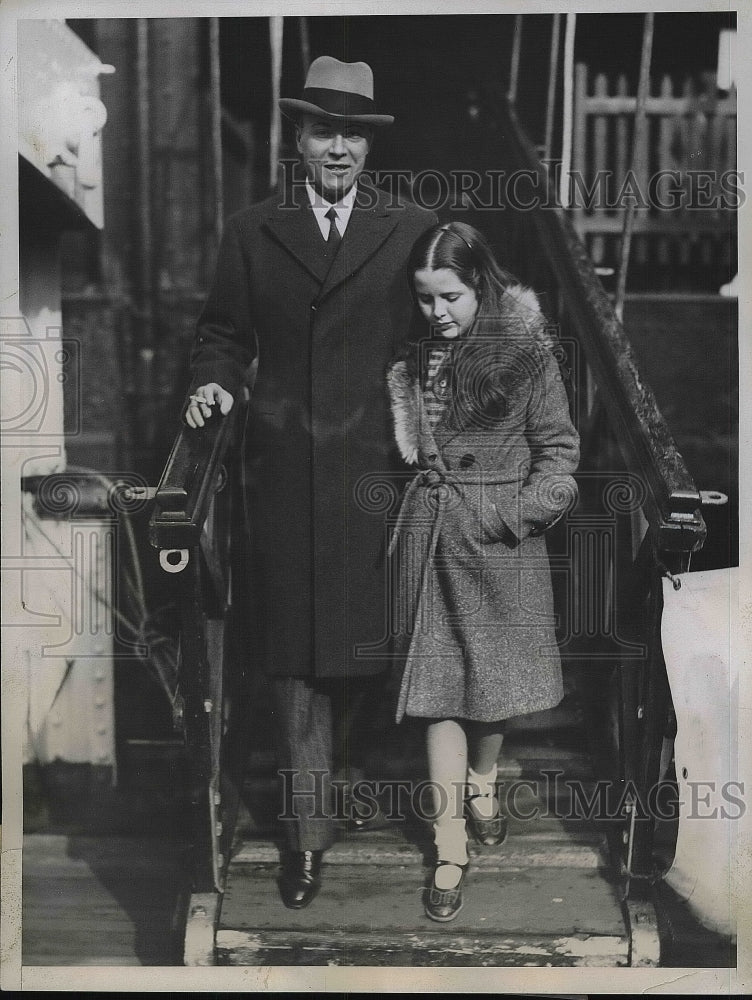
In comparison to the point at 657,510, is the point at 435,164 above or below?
above

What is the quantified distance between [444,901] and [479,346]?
67.5 inches

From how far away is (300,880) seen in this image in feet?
11.8

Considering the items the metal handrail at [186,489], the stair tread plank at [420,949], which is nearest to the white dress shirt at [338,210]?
the metal handrail at [186,489]

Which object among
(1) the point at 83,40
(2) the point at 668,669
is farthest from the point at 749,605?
(1) the point at 83,40

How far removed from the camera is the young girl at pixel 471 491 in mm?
3568

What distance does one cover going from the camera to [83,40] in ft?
12.2

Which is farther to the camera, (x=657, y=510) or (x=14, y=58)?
(x=14, y=58)

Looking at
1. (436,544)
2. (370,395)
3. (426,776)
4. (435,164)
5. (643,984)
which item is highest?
(435,164)

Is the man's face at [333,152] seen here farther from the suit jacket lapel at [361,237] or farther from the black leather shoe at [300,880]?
the black leather shoe at [300,880]

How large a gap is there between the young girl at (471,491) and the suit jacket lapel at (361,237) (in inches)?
4.8

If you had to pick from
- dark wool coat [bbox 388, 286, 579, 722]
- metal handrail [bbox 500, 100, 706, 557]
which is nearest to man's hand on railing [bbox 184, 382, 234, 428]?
dark wool coat [bbox 388, 286, 579, 722]

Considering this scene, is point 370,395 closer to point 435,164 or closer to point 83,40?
point 435,164

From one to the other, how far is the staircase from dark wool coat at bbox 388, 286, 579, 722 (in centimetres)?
25

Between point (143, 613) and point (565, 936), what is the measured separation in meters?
1.66
